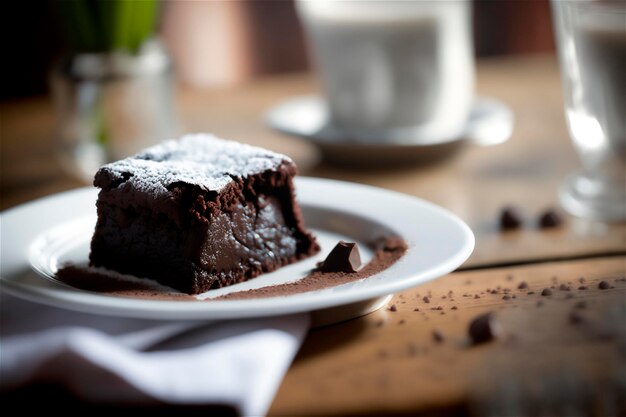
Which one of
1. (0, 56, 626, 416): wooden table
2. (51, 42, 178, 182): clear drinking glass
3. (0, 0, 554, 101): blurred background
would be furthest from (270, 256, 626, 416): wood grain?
(0, 0, 554, 101): blurred background

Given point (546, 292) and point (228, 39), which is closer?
point (546, 292)

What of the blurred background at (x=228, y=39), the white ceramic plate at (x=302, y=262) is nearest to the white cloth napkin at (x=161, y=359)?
the white ceramic plate at (x=302, y=262)

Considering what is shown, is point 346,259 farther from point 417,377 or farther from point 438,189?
point 438,189

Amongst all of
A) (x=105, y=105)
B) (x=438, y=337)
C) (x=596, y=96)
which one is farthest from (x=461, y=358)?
(x=105, y=105)

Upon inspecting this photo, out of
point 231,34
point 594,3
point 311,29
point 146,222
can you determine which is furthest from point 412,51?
point 231,34

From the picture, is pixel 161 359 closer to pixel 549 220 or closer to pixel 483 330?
pixel 483 330
